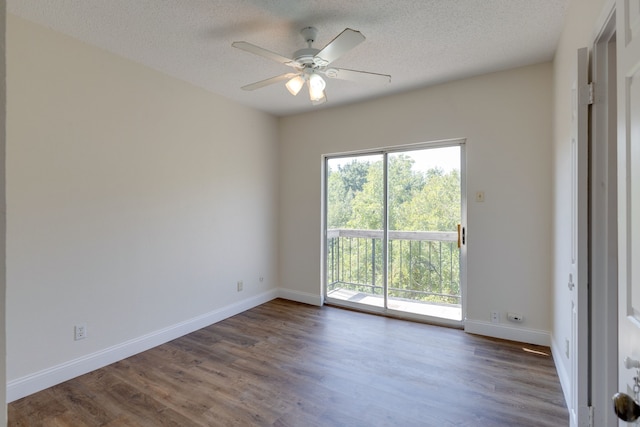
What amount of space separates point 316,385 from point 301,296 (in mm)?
2042

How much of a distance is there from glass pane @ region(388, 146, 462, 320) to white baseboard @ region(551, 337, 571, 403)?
0.94 meters

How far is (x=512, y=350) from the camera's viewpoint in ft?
9.12

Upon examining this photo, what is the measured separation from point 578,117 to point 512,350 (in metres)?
2.18

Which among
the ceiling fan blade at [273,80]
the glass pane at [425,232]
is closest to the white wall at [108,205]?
the ceiling fan blade at [273,80]

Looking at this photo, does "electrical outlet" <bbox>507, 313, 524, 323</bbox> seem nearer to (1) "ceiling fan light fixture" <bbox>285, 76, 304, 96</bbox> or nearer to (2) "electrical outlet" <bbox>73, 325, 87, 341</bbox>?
(1) "ceiling fan light fixture" <bbox>285, 76, 304, 96</bbox>

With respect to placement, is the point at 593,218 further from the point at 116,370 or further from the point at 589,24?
the point at 116,370

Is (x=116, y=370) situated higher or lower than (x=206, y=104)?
lower

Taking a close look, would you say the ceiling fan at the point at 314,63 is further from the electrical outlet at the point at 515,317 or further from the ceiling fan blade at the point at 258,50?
the electrical outlet at the point at 515,317

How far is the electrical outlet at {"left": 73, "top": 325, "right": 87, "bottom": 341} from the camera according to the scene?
2.40 m

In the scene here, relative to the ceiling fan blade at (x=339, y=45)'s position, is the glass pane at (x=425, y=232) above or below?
below

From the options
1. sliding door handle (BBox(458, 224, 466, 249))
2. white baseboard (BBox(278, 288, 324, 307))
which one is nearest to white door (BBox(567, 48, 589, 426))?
sliding door handle (BBox(458, 224, 466, 249))

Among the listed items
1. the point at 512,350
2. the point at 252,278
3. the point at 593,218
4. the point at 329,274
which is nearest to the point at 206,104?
the point at 252,278

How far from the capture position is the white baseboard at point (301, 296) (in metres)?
4.17

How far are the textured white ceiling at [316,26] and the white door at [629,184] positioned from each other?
1.40m
